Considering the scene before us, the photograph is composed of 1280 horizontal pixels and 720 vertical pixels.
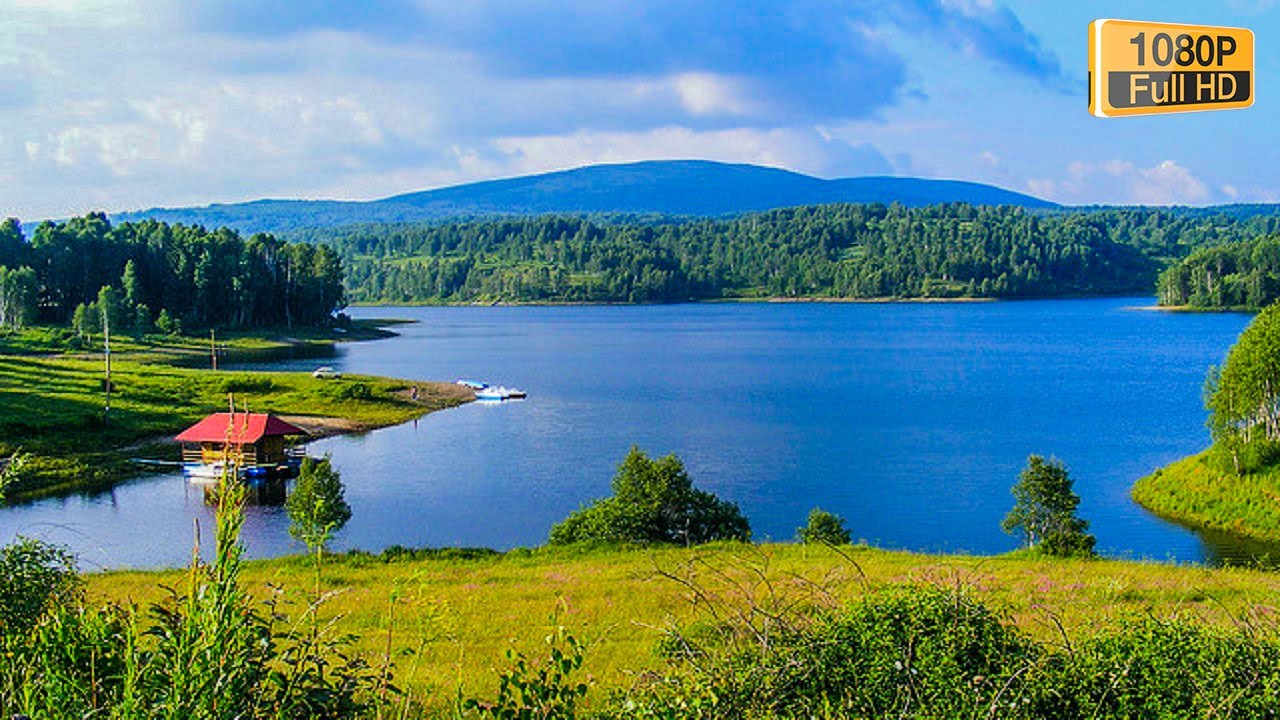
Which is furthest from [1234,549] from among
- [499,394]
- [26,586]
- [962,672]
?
[499,394]

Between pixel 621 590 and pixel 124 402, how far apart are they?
5029 centimetres

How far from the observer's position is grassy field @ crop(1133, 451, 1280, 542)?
38156 millimetres

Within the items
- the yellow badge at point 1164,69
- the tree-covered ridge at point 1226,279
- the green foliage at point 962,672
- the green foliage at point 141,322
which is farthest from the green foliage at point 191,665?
the tree-covered ridge at point 1226,279

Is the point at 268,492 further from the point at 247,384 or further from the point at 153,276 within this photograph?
the point at 153,276

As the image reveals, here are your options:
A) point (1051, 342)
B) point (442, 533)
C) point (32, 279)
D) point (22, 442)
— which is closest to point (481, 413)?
point (22, 442)

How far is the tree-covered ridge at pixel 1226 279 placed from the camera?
6821 inches

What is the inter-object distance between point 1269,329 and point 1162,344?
7472 cm

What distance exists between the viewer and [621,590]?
754 inches

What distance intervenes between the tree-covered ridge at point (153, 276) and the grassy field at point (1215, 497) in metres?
94.2

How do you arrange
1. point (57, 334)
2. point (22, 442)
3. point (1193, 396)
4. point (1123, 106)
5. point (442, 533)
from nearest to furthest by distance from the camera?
point (1123, 106) < point (442, 533) < point (22, 442) < point (1193, 396) < point (57, 334)

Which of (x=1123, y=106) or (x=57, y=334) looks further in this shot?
(x=57, y=334)

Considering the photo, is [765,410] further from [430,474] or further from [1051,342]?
[1051,342]

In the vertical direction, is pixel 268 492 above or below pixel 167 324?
below

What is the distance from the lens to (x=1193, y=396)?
2751 inches
